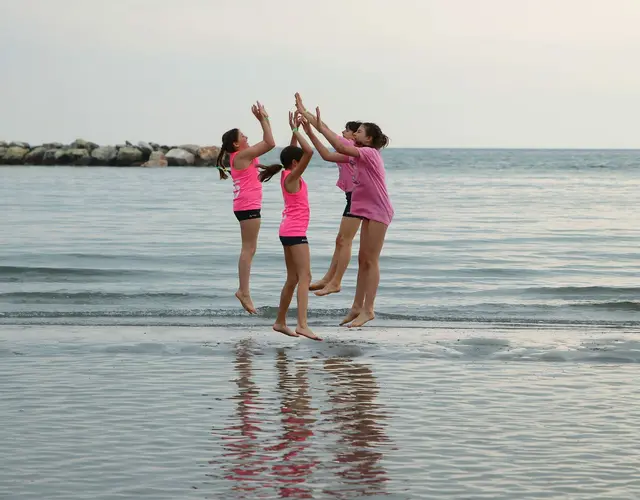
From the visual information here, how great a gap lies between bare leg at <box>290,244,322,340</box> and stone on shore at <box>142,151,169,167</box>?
288 ft

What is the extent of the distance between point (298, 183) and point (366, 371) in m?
1.89

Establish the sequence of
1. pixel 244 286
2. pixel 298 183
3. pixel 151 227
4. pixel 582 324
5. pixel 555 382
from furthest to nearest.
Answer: pixel 151 227, pixel 582 324, pixel 244 286, pixel 298 183, pixel 555 382

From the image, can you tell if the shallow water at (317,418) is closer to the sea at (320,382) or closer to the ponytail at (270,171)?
the sea at (320,382)

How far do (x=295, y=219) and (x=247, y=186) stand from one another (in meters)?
1.33

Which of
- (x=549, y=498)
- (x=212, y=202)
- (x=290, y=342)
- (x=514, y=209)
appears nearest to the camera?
(x=549, y=498)

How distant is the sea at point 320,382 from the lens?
18.7ft

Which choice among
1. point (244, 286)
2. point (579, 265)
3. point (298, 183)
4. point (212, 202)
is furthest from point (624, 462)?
point (212, 202)

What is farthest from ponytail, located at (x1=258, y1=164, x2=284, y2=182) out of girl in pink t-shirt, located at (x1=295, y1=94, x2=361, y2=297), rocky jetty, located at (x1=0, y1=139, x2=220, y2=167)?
rocky jetty, located at (x1=0, y1=139, x2=220, y2=167)

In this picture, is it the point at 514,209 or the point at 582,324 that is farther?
the point at 514,209

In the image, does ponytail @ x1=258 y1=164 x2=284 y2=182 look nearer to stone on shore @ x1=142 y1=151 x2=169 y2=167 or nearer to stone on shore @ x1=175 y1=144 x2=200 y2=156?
stone on shore @ x1=142 y1=151 x2=169 y2=167

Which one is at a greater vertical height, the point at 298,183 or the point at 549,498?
the point at 298,183

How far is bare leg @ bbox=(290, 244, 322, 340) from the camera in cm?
998

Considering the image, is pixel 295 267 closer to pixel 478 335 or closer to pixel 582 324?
pixel 478 335

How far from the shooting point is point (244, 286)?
1156 centimetres
